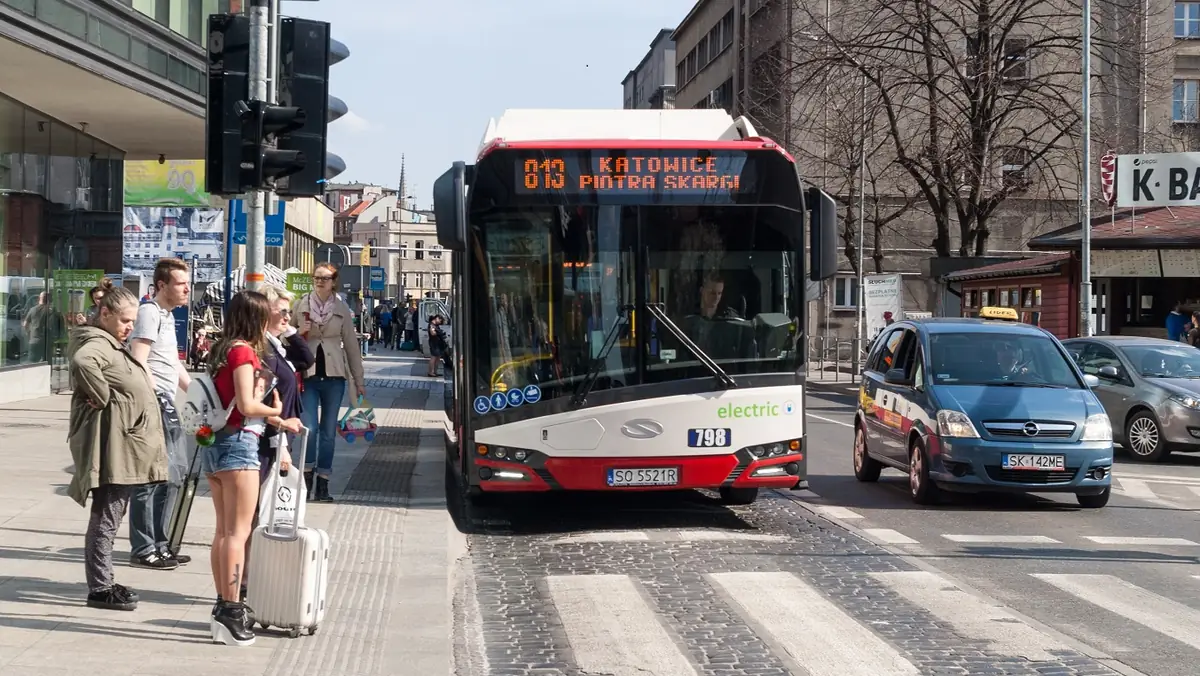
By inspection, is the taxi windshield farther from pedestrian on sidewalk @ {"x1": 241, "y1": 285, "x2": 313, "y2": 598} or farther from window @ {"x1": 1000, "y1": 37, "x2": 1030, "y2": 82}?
window @ {"x1": 1000, "y1": 37, "x2": 1030, "y2": 82}

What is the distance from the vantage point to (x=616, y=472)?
36.3ft

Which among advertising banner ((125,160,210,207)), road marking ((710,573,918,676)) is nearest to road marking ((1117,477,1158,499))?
road marking ((710,573,918,676))

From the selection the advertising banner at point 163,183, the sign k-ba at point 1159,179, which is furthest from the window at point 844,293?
the sign k-ba at point 1159,179

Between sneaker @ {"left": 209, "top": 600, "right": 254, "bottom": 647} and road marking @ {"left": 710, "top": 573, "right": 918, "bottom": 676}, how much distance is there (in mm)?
2449

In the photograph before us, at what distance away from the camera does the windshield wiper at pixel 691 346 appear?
11023mm

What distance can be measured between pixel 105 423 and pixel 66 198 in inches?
752

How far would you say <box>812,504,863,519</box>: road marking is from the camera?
12320 mm

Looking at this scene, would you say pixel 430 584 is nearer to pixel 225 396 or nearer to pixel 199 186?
pixel 225 396

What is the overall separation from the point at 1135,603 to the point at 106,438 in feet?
18.5

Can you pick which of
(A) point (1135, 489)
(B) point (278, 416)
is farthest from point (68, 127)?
(B) point (278, 416)

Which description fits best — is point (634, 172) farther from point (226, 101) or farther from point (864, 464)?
point (864, 464)

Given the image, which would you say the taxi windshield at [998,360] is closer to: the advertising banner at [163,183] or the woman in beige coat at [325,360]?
the woman in beige coat at [325,360]

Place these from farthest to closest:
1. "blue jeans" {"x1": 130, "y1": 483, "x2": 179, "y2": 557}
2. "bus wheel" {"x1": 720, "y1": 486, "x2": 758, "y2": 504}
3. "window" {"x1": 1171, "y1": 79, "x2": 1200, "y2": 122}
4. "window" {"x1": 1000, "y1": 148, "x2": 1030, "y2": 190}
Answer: "window" {"x1": 1171, "y1": 79, "x2": 1200, "y2": 122}
"window" {"x1": 1000, "y1": 148, "x2": 1030, "y2": 190}
"bus wheel" {"x1": 720, "y1": 486, "x2": 758, "y2": 504}
"blue jeans" {"x1": 130, "y1": 483, "x2": 179, "y2": 557}

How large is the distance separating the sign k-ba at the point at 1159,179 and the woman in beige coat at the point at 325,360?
2117cm
